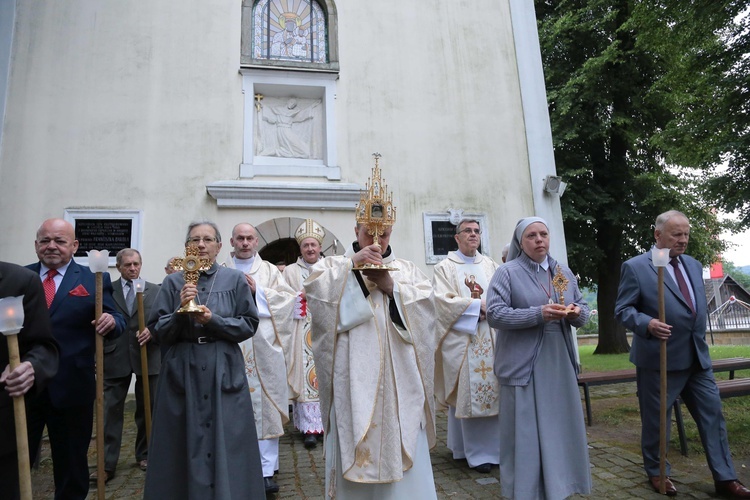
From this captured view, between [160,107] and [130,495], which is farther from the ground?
[160,107]

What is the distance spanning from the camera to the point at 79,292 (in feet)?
11.7

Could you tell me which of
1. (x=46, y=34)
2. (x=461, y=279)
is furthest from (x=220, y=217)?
(x=461, y=279)

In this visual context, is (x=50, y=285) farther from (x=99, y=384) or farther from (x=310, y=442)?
(x=310, y=442)

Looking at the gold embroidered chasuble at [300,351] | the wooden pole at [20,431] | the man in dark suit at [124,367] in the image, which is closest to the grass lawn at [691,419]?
the gold embroidered chasuble at [300,351]

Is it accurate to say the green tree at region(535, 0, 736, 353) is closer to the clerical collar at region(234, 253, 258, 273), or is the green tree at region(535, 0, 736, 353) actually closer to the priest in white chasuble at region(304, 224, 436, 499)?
the clerical collar at region(234, 253, 258, 273)

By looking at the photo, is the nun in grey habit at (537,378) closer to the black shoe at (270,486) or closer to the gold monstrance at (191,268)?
the black shoe at (270,486)

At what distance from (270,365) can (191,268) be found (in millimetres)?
1732

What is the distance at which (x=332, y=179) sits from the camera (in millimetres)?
8844

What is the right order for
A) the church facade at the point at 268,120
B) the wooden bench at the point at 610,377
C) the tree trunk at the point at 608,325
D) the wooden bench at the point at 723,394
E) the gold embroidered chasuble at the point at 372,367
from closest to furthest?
the gold embroidered chasuble at the point at 372,367 → the wooden bench at the point at 723,394 → the wooden bench at the point at 610,377 → the church facade at the point at 268,120 → the tree trunk at the point at 608,325

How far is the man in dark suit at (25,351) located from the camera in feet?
8.30

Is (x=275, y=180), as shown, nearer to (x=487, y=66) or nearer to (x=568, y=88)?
(x=487, y=66)

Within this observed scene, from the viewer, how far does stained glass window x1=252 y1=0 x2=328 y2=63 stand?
9328 millimetres

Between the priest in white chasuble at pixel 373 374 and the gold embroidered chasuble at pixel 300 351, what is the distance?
172 cm

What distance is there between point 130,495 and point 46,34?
7668 millimetres
